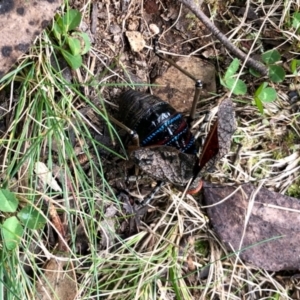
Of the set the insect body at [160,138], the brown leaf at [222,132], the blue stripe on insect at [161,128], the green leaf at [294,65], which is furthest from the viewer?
the green leaf at [294,65]

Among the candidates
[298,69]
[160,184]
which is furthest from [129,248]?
[298,69]

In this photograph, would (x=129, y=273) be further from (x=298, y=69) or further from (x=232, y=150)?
(x=298, y=69)

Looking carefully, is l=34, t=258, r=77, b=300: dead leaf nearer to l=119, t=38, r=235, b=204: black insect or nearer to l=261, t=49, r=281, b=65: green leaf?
l=119, t=38, r=235, b=204: black insect

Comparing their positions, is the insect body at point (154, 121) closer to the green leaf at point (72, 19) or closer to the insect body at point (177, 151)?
the insect body at point (177, 151)

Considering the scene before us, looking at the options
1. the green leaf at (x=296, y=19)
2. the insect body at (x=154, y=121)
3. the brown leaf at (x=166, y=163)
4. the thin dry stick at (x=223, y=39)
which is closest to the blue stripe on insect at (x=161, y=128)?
the insect body at (x=154, y=121)

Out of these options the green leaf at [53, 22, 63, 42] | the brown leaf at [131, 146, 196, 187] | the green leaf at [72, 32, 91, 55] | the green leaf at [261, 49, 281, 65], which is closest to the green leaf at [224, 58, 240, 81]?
the green leaf at [261, 49, 281, 65]

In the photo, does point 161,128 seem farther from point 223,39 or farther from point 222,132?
point 223,39

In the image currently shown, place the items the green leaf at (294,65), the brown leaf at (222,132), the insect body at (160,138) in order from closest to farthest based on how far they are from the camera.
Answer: the brown leaf at (222,132)
the insect body at (160,138)
the green leaf at (294,65)
